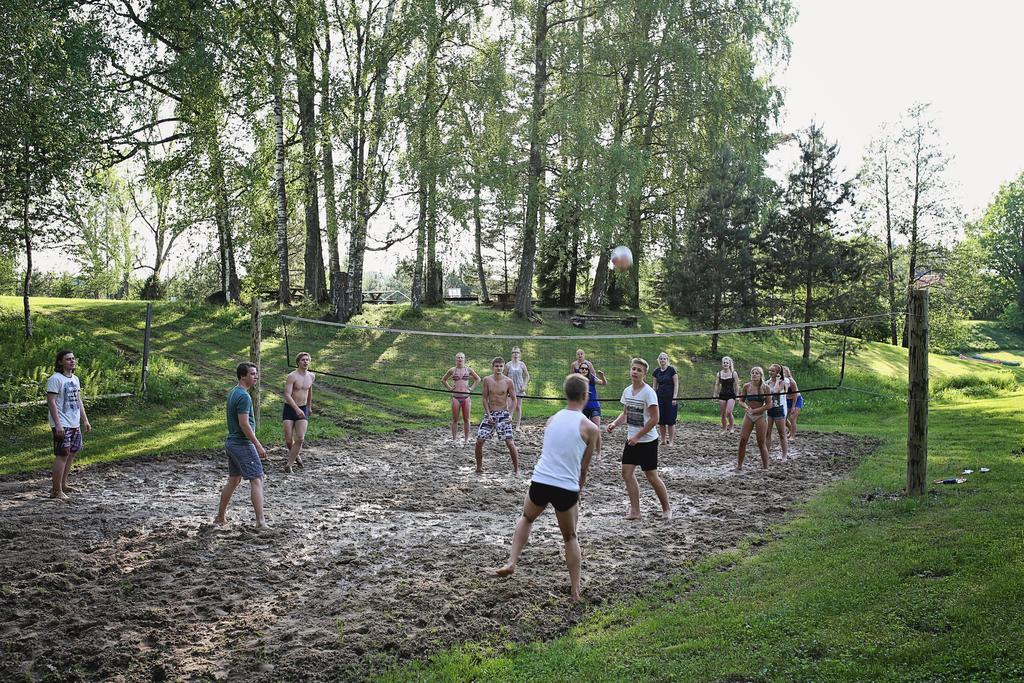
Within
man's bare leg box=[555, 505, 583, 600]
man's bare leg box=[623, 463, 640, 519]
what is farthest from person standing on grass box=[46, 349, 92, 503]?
man's bare leg box=[623, 463, 640, 519]

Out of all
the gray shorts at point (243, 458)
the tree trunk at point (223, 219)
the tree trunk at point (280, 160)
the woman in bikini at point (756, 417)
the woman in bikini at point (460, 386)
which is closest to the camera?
the gray shorts at point (243, 458)

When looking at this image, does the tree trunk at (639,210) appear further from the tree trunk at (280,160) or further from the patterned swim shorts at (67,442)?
the patterned swim shorts at (67,442)

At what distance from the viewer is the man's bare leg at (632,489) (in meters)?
8.35

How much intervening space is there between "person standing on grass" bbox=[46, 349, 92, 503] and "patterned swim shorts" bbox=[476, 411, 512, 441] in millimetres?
5325

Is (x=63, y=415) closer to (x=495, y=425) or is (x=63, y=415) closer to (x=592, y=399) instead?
(x=495, y=425)

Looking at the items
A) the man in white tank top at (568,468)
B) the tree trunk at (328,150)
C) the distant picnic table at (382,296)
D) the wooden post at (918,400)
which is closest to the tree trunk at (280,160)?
the tree trunk at (328,150)

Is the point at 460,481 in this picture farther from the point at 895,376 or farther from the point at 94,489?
the point at 895,376

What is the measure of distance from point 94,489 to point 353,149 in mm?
18320

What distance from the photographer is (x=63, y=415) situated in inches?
359

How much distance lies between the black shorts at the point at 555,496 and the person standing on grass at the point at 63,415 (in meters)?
6.35

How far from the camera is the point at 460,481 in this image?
10.8 metres

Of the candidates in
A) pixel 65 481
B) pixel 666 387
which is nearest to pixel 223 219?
pixel 65 481

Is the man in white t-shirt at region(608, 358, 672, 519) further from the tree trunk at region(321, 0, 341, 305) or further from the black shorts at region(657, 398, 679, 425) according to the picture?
the tree trunk at region(321, 0, 341, 305)

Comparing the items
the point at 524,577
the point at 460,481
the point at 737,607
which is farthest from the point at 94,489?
the point at 737,607
